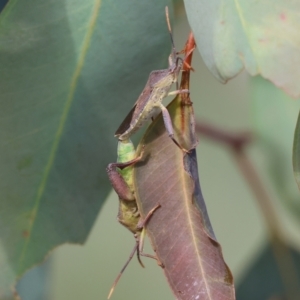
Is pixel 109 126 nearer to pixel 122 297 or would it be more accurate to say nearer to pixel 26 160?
pixel 26 160

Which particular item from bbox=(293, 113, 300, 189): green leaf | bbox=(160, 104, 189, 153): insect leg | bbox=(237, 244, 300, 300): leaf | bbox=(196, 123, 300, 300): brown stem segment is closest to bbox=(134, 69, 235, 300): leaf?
bbox=(160, 104, 189, 153): insect leg

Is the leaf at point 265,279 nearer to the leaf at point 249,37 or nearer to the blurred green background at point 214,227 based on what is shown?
the blurred green background at point 214,227

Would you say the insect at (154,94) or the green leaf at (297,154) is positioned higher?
the insect at (154,94)

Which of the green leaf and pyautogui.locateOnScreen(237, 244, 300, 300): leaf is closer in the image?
the green leaf

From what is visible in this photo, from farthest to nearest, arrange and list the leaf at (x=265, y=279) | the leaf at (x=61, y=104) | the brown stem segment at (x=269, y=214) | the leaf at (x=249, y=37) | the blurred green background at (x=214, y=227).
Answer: the blurred green background at (x=214, y=227) < the leaf at (x=265, y=279) < the brown stem segment at (x=269, y=214) < the leaf at (x=61, y=104) < the leaf at (x=249, y=37)

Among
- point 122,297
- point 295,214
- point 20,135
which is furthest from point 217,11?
point 122,297

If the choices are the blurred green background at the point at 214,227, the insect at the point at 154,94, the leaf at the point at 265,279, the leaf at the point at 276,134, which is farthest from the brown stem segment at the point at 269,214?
the blurred green background at the point at 214,227

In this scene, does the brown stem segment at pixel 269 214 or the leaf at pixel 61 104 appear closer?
the leaf at pixel 61 104

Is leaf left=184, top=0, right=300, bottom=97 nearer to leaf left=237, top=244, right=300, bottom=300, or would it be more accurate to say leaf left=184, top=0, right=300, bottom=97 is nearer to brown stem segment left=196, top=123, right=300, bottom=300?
brown stem segment left=196, top=123, right=300, bottom=300
